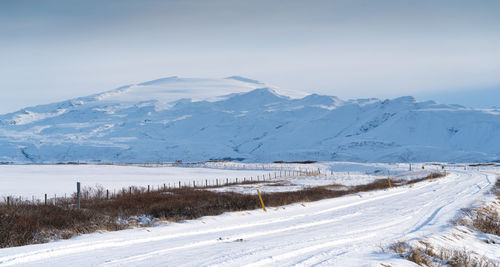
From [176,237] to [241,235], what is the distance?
1.94 meters

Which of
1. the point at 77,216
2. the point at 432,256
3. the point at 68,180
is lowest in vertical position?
the point at 68,180

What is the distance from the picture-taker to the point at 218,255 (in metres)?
10.9

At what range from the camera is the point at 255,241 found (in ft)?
43.3

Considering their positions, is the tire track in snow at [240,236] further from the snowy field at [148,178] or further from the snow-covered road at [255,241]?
the snowy field at [148,178]

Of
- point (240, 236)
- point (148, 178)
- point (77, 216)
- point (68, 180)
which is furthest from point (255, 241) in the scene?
point (148, 178)

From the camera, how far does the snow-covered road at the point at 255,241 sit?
10.4 m

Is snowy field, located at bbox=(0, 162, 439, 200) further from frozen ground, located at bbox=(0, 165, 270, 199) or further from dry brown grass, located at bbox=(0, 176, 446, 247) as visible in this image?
dry brown grass, located at bbox=(0, 176, 446, 247)

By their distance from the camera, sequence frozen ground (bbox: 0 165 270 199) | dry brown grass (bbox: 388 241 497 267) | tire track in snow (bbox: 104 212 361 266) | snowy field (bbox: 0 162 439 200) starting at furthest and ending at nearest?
snowy field (bbox: 0 162 439 200) → frozen ground (bbox: 0 165 270 199) → dry brown grass (bbox: 388 241 497 267) → tire track in snow (bbox: 104 212 361 266)

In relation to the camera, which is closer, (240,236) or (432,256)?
(432,256)

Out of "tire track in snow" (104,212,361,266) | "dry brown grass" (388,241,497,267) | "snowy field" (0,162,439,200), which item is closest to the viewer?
"tire track in snow" (104,212,361,266)

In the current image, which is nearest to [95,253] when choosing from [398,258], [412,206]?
[398,258]

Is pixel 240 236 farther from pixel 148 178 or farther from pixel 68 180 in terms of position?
pixel 148 178

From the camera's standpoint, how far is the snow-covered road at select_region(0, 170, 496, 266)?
34.1 ft

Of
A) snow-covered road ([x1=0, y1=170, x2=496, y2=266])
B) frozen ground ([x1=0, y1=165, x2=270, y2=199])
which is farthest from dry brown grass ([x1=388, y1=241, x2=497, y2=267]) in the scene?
frozen ground ([x1=0, y1=165, x2=270, y2=199])
